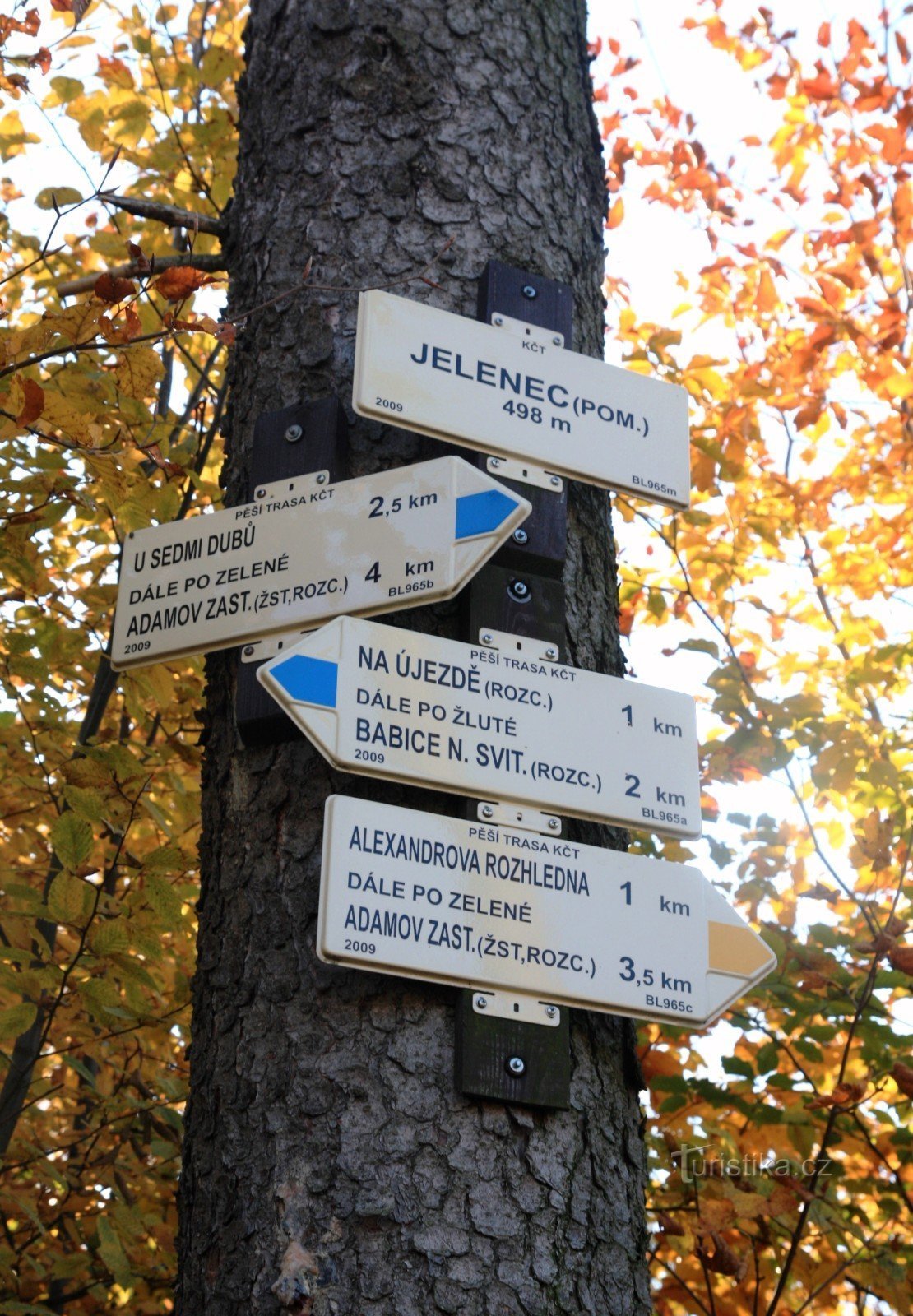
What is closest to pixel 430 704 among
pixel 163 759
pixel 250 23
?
pixel 250 23

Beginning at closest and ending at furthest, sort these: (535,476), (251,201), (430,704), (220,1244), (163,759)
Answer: (220,1244) → (430,704) → (535,476) → (251,201) → (163,759)

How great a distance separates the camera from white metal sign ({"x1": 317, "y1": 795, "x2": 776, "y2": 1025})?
161cm

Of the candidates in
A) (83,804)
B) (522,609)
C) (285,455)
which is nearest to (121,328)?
(285,455)

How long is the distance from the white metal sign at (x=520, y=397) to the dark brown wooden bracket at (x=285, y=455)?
12 cm

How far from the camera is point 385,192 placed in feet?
7.12

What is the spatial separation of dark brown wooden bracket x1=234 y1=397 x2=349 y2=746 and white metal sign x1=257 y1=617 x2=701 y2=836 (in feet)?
0.62

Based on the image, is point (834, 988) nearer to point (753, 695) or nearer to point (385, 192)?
point (753, 695)

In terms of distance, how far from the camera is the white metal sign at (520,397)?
1929 mm

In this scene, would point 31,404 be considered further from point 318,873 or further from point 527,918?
point 527,918

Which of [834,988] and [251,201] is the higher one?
[251,201]

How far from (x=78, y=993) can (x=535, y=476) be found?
1467 mm

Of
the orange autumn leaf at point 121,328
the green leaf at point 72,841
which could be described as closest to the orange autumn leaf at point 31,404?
the orange autumn leaf at point 121,328

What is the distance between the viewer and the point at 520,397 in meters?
2.04
